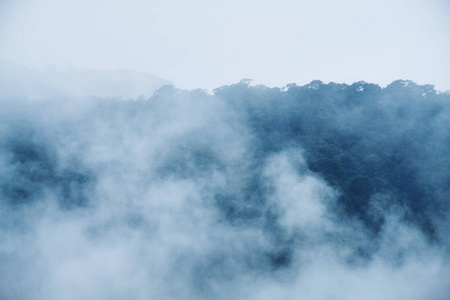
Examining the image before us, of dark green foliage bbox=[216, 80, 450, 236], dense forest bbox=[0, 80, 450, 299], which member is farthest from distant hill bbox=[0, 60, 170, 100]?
dark green foliage bbox=[216, 80, 450, 236]

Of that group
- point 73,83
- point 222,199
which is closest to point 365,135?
point 222,199

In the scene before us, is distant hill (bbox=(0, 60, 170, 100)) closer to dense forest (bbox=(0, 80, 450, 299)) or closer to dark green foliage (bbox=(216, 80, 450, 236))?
dense forest (bbox=(0, 80, 450, 299))

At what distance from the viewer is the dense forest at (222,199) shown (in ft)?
35.7

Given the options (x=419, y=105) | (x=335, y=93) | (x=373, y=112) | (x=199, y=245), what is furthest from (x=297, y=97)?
(x=199, y=245)

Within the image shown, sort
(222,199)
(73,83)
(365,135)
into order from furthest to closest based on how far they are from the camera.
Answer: (73,83)
(365,135)
(222,199)

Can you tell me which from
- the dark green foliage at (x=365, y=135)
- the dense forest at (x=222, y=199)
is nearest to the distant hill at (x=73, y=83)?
the dense forest at (x=222, y=199)

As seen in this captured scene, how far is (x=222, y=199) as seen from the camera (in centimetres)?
1307

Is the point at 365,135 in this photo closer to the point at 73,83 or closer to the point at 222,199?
the point at 222,199

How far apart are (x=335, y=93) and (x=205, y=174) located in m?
9.44

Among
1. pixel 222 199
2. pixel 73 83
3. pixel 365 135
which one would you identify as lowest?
pixel 222 199

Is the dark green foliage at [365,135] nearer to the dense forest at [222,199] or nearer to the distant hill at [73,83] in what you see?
the dense forest at [222,199]

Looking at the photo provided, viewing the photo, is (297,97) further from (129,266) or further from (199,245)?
(129,266)

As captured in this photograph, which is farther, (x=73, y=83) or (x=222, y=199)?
(x=73, y=83)

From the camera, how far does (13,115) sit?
15.1 m
